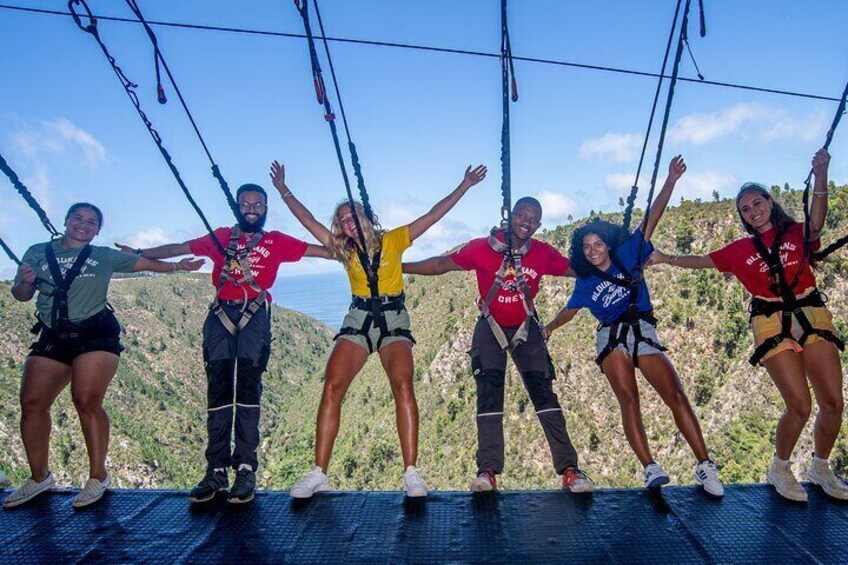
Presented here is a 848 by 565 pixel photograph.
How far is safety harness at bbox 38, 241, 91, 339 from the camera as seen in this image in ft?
14.6

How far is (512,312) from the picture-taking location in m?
4.92

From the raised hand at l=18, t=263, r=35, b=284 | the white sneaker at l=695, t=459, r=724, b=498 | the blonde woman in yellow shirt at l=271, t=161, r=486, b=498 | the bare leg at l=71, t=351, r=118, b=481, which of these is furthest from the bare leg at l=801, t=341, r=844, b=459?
the raised hand at l=18, t=263, r=35, b=284

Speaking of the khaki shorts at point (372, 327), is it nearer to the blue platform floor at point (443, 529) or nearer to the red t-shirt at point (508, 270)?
the red t-shirt at point (508, 270)

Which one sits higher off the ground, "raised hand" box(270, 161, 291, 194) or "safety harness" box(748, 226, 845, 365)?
"raised hand" box(270, 161, 291, 194)

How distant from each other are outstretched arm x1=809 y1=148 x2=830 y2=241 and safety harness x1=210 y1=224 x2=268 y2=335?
4095 mm

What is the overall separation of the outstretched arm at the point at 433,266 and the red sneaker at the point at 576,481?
1.78m

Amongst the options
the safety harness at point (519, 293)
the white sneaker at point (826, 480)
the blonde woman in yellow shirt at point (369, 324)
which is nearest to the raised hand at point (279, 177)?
the blonde woman in yellow shirt at point (369, 324)

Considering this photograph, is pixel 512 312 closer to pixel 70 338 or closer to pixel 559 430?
pixel 559 430

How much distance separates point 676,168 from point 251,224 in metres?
3.43

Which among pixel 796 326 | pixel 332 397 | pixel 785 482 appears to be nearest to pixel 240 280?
pixel 332 397

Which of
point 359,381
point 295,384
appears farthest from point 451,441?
point 295,384

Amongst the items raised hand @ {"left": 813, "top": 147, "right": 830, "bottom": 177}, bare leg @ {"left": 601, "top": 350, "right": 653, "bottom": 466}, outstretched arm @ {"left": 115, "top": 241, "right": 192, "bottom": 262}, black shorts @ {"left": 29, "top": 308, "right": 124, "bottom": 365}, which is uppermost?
raised hand @ {"left": 813, "top": 147, "right": 830, "bottom": 177}

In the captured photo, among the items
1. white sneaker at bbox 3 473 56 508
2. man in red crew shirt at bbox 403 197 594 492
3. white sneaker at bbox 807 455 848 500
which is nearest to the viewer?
white sneaker at bbox 807 455 848 500

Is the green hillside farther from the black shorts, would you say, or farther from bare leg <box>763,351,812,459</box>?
the black shorts
